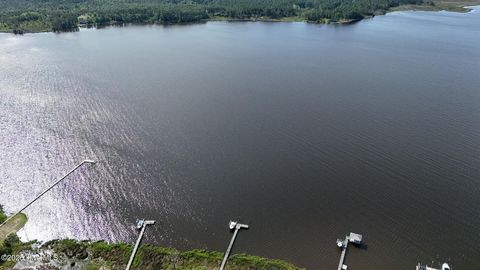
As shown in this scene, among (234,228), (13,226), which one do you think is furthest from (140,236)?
(13,226)

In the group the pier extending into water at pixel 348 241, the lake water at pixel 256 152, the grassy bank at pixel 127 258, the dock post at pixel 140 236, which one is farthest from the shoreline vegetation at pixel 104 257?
the pier extending into water at pixel 348 241

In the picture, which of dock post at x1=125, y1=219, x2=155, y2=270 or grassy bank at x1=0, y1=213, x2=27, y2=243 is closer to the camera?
dock post at x1=125, y1=219, x2=155, y2=270

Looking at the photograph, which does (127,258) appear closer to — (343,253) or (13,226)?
(13,226)

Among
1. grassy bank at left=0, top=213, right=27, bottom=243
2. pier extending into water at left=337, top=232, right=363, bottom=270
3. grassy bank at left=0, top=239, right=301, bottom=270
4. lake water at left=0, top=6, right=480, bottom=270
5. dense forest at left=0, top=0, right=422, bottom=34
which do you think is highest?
dense forest at left=0, top=0, right=422, bottom=34

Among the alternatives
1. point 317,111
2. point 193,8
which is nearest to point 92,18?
point 193,8

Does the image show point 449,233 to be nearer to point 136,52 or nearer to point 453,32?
point 136,52

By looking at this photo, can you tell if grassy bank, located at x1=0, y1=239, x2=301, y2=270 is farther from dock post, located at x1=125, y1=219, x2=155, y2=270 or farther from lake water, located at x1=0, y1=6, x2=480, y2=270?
lake water, located at x1=0, y1=6, x2=480, y2=270

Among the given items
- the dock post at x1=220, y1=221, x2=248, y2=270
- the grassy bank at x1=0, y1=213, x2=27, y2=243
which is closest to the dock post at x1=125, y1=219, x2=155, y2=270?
the dock post at x1=220, y1=221, x2=248, y2=270
